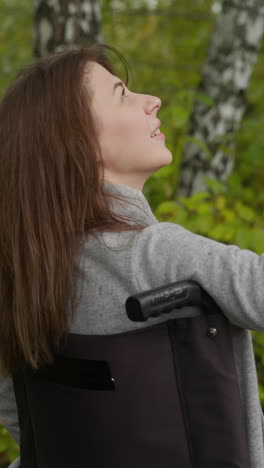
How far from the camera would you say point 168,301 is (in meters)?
1.25

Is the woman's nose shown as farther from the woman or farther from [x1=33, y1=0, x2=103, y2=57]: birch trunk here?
[x1=33, y1=0, x2=103, y2=57]: birch trunk

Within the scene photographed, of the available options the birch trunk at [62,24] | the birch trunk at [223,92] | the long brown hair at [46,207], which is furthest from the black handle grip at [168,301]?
the birch trunk at [223,92]

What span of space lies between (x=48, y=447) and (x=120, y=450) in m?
0.25

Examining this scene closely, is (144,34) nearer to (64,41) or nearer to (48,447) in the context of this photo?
(64,41)

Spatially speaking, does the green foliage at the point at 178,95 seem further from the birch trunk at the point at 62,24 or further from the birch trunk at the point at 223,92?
the birch trunk at the point at 62,24

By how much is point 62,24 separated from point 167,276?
229cm

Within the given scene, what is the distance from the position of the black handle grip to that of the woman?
27mm

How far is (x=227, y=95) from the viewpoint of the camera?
152 inches

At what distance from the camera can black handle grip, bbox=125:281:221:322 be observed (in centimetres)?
121

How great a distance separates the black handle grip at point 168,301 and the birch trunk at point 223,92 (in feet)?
8.16

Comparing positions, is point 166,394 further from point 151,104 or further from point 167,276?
point 151,104

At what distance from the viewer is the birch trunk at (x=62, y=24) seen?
3.24 meters

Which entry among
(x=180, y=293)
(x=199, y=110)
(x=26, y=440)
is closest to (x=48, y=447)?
(x=26, y=440)

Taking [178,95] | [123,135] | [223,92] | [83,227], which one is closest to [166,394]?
[83,227]
